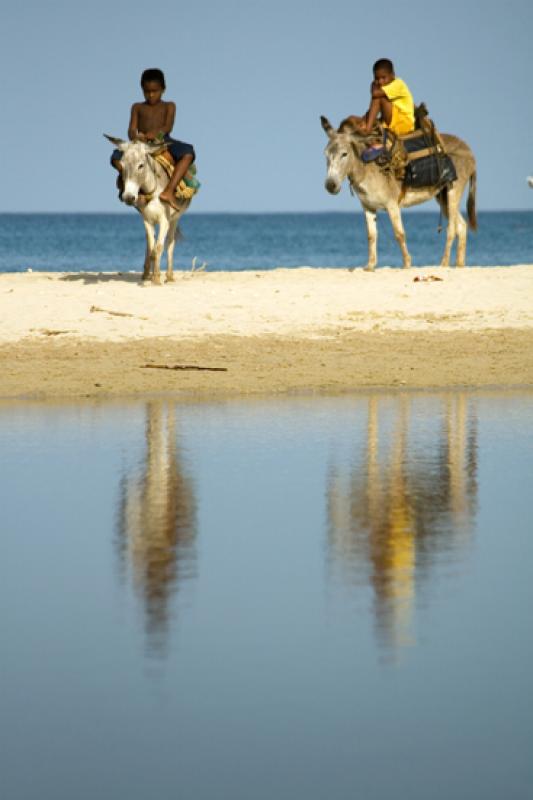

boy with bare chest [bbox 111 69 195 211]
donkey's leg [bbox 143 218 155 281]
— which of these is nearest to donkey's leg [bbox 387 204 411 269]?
boy with bare chest [bbox 111 69 195 211]

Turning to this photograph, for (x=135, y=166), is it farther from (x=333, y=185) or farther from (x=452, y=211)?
(x=452, y=211)

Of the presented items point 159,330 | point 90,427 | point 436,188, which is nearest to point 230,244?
point 436,188

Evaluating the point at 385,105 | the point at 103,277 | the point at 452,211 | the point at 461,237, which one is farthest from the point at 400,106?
the point at 103,277

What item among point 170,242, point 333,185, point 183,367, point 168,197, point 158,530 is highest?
point 333,185

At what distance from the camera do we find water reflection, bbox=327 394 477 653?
23.5 feet

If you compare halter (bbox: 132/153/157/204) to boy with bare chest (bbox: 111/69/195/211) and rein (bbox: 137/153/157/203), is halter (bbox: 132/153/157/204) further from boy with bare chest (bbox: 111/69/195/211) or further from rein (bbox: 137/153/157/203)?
boy with bare chest (bbox: 111/69/195/211)

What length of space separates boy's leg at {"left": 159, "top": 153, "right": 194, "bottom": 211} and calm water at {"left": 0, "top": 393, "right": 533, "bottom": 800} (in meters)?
8.54

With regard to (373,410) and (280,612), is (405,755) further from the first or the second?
(373,410)

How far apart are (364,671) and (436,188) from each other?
17.1 metres

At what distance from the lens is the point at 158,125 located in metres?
20.1

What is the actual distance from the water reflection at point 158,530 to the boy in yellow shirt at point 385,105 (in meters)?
10.6

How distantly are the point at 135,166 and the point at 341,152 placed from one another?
9.92 ft

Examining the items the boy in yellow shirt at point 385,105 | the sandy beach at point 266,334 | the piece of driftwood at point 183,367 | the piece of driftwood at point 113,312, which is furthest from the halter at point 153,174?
the piece of driftwood at point 183,367

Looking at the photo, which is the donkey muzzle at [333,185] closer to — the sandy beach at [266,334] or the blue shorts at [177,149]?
the sandy beach at [266,334]
